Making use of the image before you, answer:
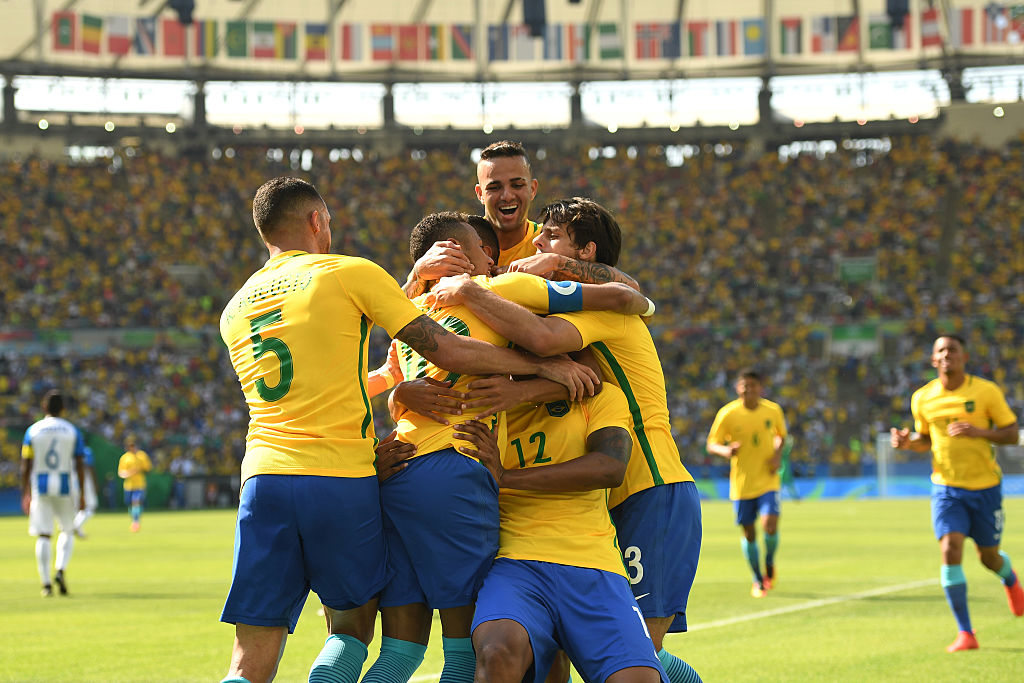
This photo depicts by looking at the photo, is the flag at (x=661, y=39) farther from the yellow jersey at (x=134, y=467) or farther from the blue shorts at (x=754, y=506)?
the blue shorts at (x=754, y=506)

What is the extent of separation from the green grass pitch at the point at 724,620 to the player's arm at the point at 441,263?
477 cm

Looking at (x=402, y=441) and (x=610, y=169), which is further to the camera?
(x=610, y=169)

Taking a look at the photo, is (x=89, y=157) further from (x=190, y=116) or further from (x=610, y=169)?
(x=610, y=169)

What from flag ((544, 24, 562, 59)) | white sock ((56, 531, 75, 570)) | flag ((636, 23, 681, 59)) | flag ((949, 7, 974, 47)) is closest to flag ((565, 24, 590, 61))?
flag ((544, 24, 562, 59))

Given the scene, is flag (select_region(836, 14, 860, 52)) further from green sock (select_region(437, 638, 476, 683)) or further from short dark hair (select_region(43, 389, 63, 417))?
green sock (select_region(437, 638, 476, 683))

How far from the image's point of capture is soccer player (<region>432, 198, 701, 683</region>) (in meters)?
5.36

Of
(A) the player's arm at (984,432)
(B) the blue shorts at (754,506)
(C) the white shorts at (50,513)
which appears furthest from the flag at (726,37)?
(A) the player's arm at (984,432)

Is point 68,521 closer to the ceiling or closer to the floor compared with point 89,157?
closer to the floor

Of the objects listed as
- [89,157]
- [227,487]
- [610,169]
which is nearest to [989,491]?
[227,487]

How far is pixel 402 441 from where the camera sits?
16.4ft

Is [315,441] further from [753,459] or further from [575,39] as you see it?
[575,39]

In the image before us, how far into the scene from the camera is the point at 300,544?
4.86 metres

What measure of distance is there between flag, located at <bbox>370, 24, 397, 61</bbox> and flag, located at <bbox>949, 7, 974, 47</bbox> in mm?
20453

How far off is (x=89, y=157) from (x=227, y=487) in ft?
55.3
